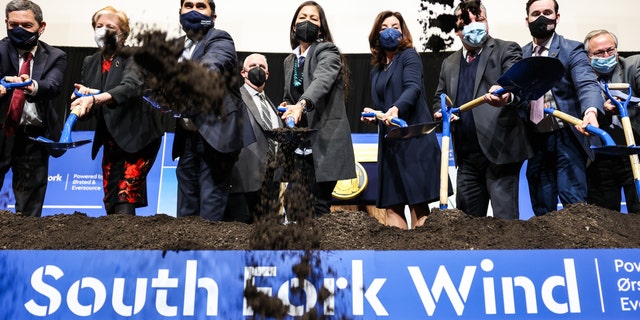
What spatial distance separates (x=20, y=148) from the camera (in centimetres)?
264

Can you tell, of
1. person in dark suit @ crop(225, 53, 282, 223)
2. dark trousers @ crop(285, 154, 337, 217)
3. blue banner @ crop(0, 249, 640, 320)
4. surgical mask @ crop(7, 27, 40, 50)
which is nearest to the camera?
blue banner @ crop(0, 249, 640, 320)

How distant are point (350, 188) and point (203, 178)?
6.50ft

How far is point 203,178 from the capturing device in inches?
92.0

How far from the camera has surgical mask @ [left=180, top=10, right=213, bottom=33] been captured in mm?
2428

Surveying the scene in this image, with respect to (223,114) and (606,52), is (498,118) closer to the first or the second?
(606,52)

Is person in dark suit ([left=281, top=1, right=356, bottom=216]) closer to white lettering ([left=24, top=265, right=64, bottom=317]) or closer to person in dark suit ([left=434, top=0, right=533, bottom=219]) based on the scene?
person in dark suit ([left=434, top=0, right=533, bottom=219])

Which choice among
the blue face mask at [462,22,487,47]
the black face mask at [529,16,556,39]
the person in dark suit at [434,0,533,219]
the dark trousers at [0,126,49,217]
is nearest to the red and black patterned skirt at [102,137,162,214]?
the dark trousers at [0,126,49,217]

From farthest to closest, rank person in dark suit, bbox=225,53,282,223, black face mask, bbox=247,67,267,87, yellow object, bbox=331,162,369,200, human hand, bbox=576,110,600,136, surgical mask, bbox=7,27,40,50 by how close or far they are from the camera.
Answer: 1. yellow object, bbox=331,162,369,200
2. black face mask, bbox=247,67,267,87
3. person in dark suit, bbox=225,53,282,223
4. surgical mask, bbox=7,27,40,50
5. human hand, bbox=576,110,600,136

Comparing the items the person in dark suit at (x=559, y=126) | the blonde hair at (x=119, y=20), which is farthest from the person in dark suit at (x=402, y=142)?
the blonde hair at (x=119, y=20)

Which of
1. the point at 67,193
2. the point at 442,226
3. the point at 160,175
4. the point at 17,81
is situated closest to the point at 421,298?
the point at 442,226

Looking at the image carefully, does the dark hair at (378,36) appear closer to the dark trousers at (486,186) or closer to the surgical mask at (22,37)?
the dark trousers at (486,186)

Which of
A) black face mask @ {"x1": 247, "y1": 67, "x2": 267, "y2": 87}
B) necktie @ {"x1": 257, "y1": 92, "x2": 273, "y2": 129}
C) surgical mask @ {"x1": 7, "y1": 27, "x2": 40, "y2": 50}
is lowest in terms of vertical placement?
necktie @ {"x1": 257, "y1": 92, "x2": 273, "y2": 129}

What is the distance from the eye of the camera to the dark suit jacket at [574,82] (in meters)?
2.44

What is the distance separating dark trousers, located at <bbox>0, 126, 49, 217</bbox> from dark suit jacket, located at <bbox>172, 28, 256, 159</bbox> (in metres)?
0.69
